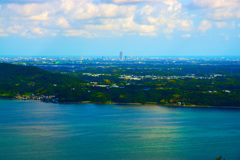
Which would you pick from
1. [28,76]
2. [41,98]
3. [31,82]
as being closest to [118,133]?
[41,98]

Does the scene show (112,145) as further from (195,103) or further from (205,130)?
(195,103)

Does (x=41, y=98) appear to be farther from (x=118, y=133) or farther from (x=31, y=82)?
(x=118, y=133)

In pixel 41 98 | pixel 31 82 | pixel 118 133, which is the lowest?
pixel 41 98

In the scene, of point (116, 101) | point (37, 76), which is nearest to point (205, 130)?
point (116, 101)

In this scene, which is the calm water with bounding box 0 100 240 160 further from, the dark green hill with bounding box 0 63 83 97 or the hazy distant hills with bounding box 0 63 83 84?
the hazy distant hills with bounding box 0 63 83 84

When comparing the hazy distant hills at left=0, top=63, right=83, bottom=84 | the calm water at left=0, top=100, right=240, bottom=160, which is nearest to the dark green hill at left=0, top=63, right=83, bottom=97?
the hazy distant hills at left=0, top=63, right=83, bottom=84

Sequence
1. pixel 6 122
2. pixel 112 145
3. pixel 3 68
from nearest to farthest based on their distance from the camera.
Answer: pixel 112 145, pixel 6 122, pixel 3 68
